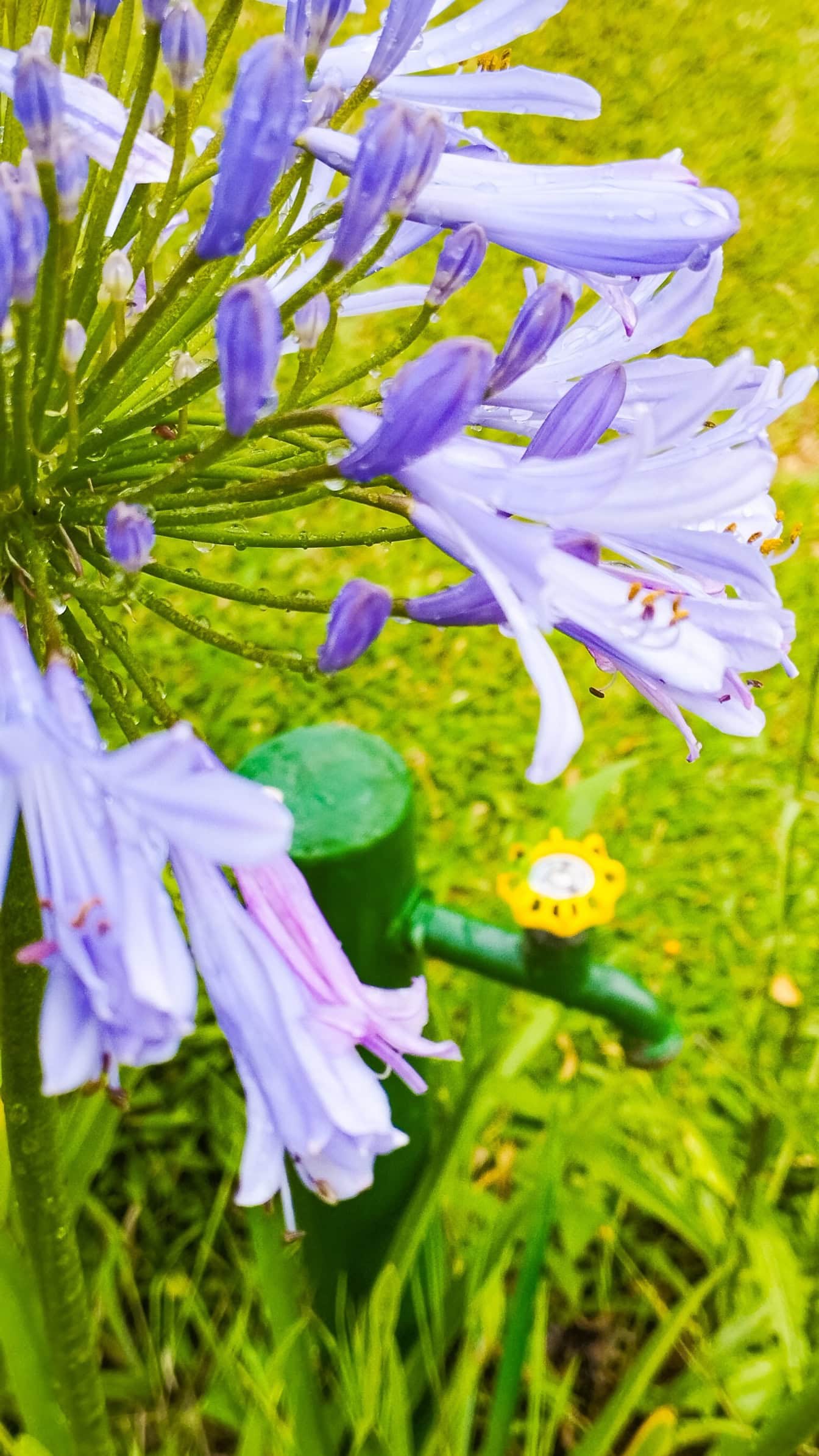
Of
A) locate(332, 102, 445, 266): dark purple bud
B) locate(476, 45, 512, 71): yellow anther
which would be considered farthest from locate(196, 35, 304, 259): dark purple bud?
locate(476, 45, 512, 71): yellow anther

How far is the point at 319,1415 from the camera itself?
3.65 feet

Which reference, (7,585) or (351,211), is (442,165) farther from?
(7,585)

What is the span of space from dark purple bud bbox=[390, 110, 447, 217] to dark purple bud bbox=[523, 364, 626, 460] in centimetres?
11

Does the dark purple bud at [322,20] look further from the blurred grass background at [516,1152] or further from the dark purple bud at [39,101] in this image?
the blurred grass background at [516,1152]

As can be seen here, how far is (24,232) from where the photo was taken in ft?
1.55

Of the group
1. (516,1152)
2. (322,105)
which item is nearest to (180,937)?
(322,105)

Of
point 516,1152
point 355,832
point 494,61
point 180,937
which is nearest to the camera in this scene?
point 180,937

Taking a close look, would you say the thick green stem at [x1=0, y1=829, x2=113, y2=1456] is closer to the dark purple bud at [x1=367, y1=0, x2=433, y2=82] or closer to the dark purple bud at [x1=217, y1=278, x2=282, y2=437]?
the dark purple bud at [x1=217, y1=278, x2=282, y2=437]

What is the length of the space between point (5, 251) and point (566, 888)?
0.76m

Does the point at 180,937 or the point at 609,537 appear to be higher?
the point at 609,537

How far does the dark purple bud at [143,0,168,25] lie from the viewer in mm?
539

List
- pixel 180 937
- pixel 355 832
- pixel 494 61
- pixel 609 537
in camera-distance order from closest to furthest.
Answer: pixel 180 937, pixel 609 537, pixel 494 61, pixel 355 832

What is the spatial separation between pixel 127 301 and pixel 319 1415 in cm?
99

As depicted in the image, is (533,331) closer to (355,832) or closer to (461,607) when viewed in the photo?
(461,607)
